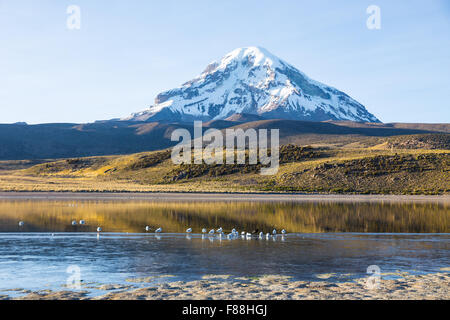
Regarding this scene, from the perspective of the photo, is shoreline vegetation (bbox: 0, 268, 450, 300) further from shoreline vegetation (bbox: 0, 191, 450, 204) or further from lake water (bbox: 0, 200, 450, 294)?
shoreline vegetation (bbox: 0, 191, 450, 204)

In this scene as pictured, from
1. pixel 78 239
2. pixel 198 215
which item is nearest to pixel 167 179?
pixel 198 215

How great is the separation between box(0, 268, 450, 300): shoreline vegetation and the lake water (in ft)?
2.38

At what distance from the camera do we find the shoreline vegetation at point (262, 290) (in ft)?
41.6

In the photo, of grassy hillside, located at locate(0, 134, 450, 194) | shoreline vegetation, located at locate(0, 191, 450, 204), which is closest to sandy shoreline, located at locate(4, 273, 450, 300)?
shoreline vegetation, located at locate(0, 191, 450, 204)

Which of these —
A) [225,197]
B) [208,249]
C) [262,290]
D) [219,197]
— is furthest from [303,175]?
[262,290]

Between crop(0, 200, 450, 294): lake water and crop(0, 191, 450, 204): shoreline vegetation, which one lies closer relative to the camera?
crop(0, 200, 450, 294): lake water

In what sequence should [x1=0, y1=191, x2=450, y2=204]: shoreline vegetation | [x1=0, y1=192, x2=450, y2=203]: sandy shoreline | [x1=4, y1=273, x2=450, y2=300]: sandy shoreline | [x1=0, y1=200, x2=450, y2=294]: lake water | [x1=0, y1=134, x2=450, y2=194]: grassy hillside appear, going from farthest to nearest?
[x1=0, y1=134, x2=450, y2=194]: grassy hillside, [x1=0, y1=192, x2=450, y2=203]: sandy shoreline, [x1=0, y1=191, x2=450, y2=204]: shoreline vegetation, [x1=0, y1=200, x2=450, y2=294]: lake water, [x1=4, y1=273, x2=450, y2=300]: sandy shoreline

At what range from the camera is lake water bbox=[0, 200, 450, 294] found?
52.4ft

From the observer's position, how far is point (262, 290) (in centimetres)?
1345

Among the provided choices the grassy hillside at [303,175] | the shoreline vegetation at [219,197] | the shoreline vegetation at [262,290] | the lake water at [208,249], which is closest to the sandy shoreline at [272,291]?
the shoreline vegetation at [262,290]

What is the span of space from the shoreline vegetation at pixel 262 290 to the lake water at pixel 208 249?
0.73 meters

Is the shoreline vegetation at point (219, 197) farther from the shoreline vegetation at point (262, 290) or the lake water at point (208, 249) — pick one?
the shoreline vegetation at point (262, 290)
